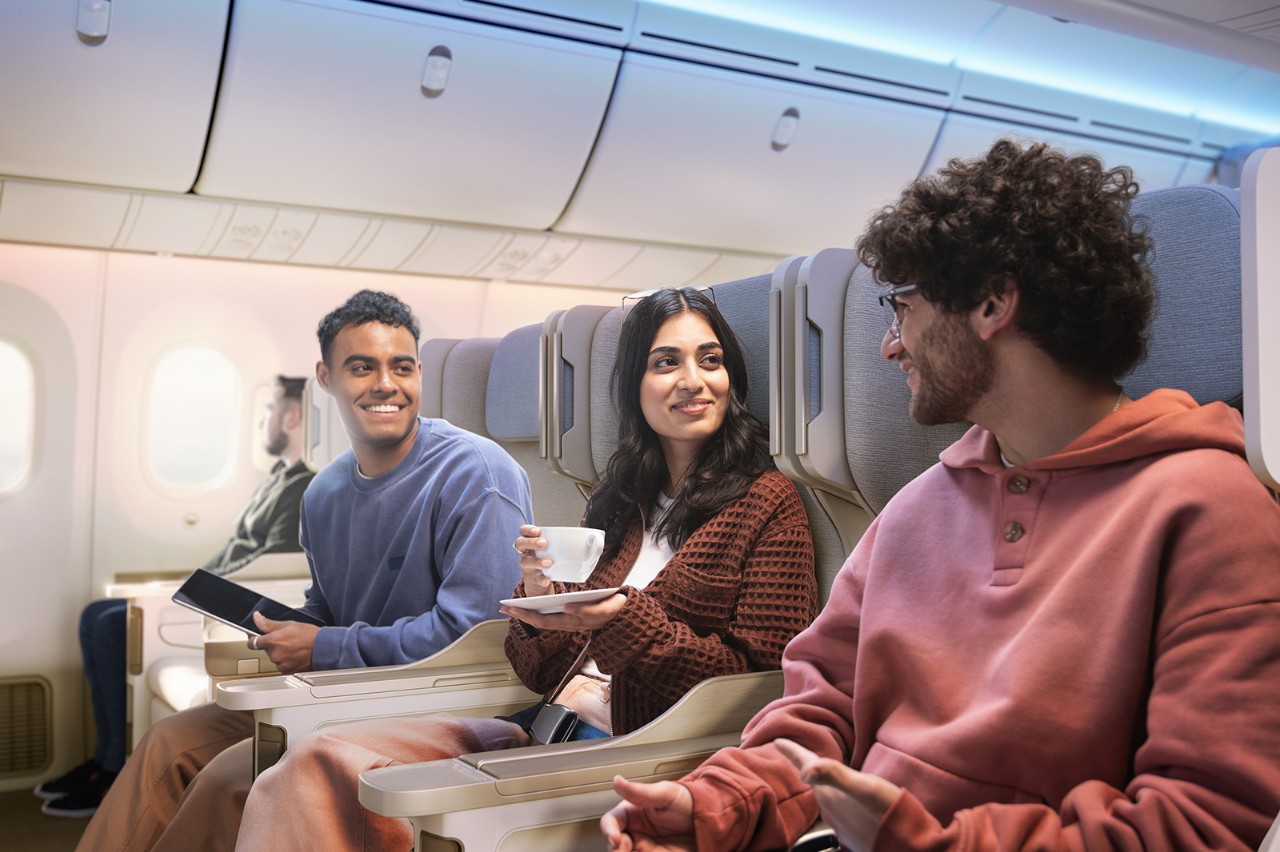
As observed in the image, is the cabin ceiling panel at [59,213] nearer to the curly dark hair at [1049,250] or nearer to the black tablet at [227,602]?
the black tablet at [227,602]

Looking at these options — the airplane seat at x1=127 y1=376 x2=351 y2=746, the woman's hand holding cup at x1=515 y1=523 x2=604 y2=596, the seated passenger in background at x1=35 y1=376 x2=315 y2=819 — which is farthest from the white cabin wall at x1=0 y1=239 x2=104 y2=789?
the woman's hand holding cup at x1=515 y1=523 x2=604 y2=596

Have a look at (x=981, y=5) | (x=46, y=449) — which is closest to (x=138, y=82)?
(x=46, y=449)

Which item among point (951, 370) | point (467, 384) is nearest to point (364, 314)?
point (467, 384)

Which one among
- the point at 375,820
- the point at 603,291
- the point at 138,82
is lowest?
the point at 375,820

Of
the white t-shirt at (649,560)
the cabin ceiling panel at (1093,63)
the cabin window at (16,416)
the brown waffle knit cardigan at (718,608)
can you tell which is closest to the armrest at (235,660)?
the white t-shirt at (649,560)

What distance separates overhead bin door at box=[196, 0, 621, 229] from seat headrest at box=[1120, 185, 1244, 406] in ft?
9.98

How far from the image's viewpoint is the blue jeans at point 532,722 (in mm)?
2369

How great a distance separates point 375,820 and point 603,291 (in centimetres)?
397

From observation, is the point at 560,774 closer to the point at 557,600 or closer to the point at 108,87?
the point at 557,600

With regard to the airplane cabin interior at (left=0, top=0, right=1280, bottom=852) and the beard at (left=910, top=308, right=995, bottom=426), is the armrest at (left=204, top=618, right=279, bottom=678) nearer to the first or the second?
the airplane cabin interior at (left=0, top=0, right=1280, bottom=852)

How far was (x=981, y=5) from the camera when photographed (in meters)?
4.80

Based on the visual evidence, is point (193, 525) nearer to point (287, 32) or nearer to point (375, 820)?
point (287, 32)

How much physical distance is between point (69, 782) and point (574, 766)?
3960mm

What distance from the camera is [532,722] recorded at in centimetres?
252
